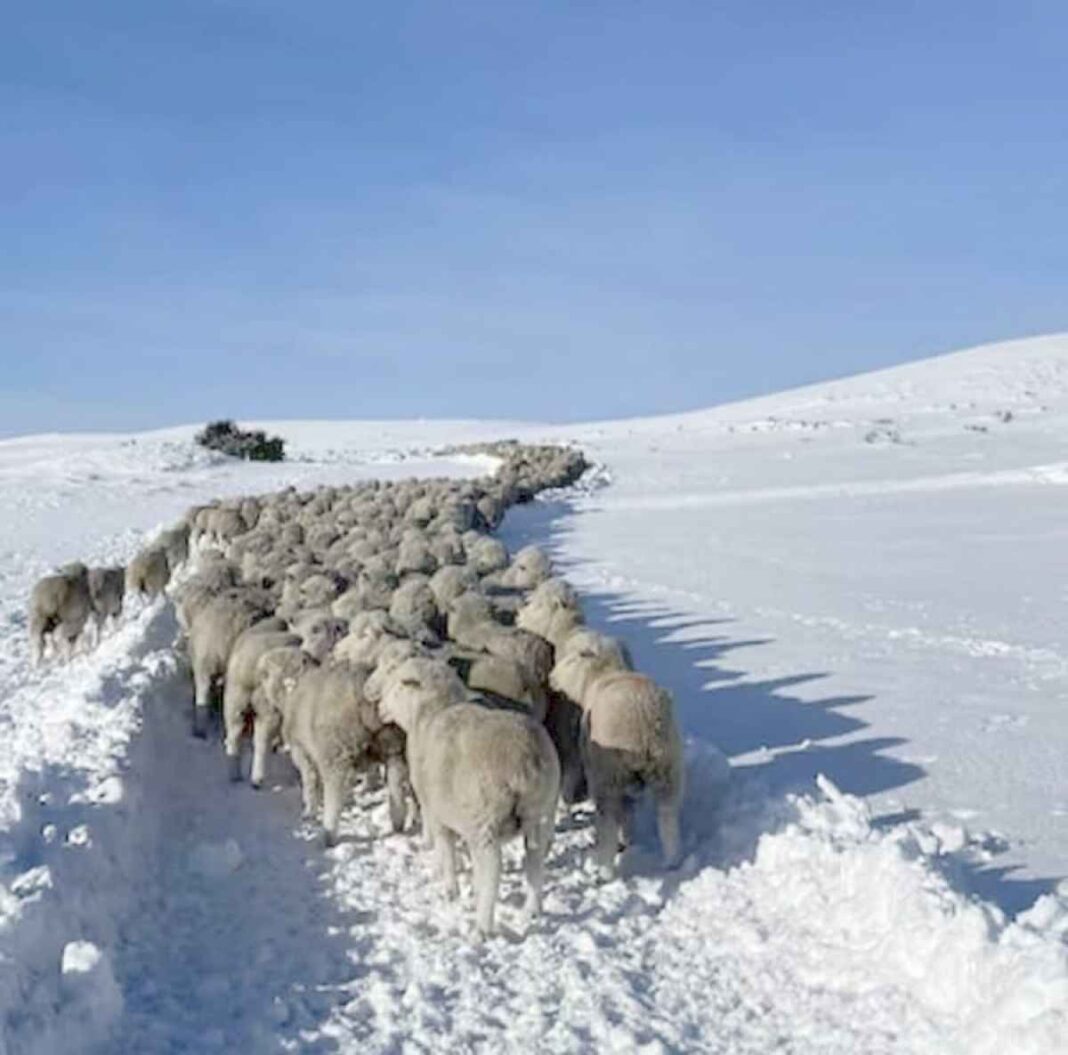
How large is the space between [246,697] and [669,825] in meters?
3.24

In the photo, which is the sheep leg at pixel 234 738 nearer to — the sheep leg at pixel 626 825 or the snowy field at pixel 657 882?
the snowy field at pixel 657 882

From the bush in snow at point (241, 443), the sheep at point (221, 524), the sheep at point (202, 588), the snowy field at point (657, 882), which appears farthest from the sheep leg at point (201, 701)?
the bush in snow at point (241, 443)

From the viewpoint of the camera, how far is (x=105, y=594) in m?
14.7

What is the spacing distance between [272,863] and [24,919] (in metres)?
1.99

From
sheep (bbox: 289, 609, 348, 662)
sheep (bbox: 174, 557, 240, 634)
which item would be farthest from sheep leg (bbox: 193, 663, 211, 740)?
sheep (bbox: 174, 557, 240, 634)

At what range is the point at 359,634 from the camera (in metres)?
8.84

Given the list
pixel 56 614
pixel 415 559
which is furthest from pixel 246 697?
pixel 56 614

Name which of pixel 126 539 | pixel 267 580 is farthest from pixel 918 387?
pixel 267 580

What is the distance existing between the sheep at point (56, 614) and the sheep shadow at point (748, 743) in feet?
16.4

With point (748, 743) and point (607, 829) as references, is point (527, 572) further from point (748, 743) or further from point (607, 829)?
point (607, 829)

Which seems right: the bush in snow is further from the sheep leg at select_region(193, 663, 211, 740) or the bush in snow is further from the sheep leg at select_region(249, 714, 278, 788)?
the sheep leg at select_region(249, 714, 278, 788)

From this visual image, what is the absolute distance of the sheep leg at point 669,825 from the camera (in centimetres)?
685

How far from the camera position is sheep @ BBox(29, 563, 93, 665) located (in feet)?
44.7

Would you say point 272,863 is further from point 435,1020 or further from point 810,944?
point 810,944
